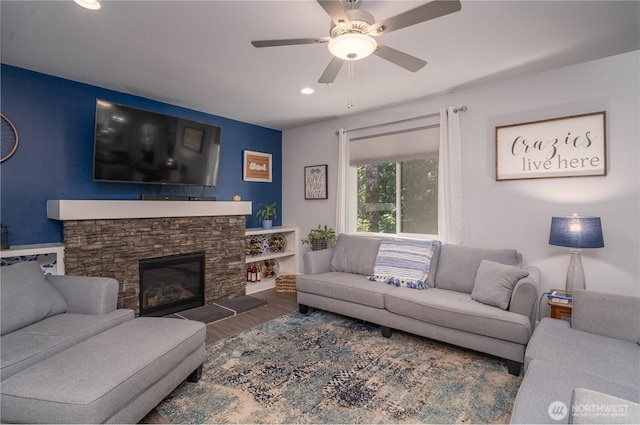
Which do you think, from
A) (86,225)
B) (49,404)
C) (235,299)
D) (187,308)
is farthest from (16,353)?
(235,299)

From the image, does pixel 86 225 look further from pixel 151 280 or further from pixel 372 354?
pixel 372 354

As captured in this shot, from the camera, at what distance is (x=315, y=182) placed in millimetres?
4844

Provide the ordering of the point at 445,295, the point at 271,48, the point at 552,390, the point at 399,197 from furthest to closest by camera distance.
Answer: the point at 399,197
the point at 445,295
the point at 271,48
the point at 552,390

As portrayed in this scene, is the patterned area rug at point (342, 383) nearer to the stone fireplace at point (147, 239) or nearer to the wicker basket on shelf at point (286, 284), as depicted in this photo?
the stone fireplace at point (147, 239)

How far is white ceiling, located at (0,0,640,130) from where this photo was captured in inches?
77.9

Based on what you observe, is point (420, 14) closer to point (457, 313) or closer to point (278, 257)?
point (457, 313)

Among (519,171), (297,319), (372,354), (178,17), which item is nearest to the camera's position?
(178,17)

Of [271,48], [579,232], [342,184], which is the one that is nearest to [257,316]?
[342,184]

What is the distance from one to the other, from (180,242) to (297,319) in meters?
1.62

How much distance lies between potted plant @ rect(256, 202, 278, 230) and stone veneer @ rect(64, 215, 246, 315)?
19.9 inches

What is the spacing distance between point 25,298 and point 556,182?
14.1 feet

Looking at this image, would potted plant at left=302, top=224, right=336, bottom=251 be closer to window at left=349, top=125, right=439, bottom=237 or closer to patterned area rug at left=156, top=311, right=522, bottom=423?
window at left=349, top=125, right=439, bottom=237

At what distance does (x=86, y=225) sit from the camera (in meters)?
2.96

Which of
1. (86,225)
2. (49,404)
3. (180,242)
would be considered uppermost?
(86,225)
